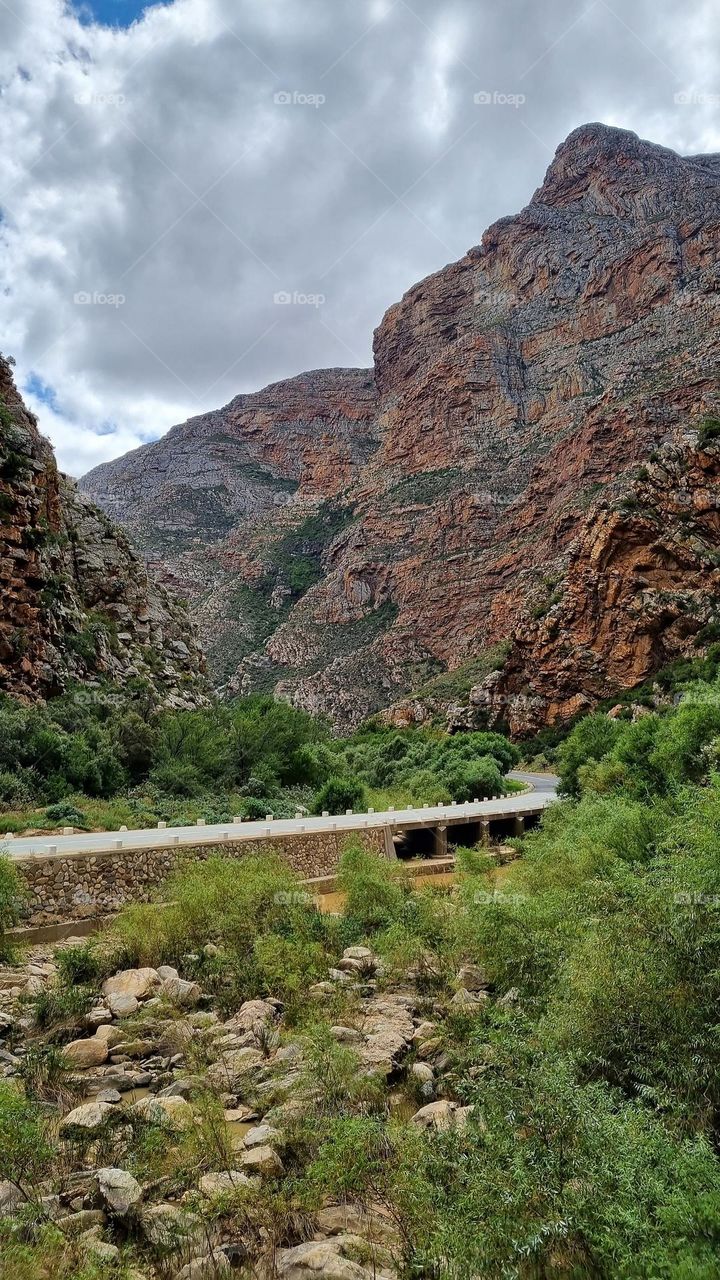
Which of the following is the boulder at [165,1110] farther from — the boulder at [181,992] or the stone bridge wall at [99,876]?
the stone bridge wall at [99,876]

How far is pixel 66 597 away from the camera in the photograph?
106 ft

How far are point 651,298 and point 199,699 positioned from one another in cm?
8865

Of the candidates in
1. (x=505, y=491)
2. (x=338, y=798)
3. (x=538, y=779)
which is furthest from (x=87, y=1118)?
(x=505, y=491)

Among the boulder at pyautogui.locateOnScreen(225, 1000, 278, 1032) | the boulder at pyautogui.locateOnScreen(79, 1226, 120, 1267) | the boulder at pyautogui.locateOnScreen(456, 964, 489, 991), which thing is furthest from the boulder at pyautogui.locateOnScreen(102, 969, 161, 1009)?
Result: the boulder at pyautogui.locateOnScreen(79, 1226, 120, 1267)

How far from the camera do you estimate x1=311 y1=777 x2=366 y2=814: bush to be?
25.2 meters

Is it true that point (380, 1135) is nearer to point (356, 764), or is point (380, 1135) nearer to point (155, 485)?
point (356, 764)

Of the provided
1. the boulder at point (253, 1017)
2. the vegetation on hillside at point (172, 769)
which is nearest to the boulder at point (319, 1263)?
the boulder at point (253, 1017)

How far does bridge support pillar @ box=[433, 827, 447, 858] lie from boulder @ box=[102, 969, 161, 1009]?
12792 mm

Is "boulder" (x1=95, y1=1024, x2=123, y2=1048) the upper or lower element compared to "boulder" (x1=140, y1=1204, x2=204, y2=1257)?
lower

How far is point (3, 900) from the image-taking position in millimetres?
10086

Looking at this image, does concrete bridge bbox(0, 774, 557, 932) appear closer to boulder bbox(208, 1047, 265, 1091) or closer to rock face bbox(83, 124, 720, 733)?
boulder bbox(208, 1047, 265, 1091)

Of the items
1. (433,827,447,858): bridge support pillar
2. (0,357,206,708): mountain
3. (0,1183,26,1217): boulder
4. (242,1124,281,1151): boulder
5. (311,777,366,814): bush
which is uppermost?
(0,357,206,708): mountain

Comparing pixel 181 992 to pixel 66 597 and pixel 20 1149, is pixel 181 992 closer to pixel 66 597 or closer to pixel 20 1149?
pixel 20 1149

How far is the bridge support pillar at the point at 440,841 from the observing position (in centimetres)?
2102
